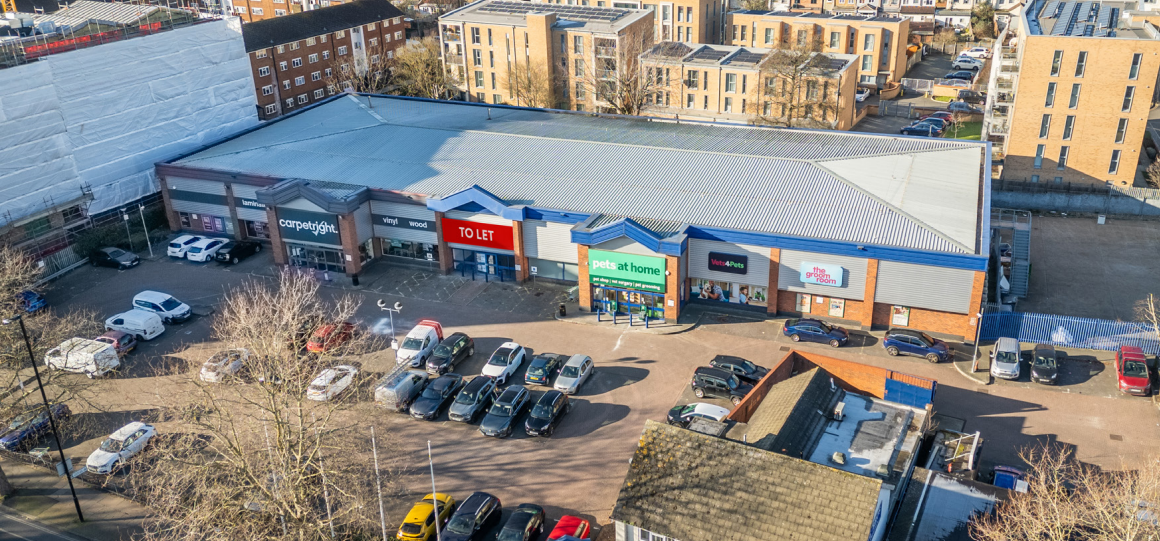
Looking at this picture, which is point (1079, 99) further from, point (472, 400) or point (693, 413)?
point (472, 400)

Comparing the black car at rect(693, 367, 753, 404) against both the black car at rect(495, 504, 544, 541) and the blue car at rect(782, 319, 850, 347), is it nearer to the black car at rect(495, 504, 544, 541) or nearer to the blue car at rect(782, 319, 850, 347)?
the blue car at rect(782, 319, 850, 347)

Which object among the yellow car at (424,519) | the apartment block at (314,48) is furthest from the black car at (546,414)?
the apartment block at (314,48)

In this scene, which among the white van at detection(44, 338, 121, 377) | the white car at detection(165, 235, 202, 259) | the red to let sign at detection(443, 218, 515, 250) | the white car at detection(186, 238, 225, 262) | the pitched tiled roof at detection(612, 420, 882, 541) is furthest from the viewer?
the white car at detection(165, 235, 202, 259)

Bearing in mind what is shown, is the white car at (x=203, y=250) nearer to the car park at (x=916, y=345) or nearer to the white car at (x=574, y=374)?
the white car at (x=574, y=374)

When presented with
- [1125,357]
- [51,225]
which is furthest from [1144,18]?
[51,225]

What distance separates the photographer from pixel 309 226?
5253cm

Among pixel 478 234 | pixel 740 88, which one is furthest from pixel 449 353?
pixel 740 88

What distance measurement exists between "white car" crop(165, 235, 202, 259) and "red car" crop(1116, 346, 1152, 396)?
5256 cm

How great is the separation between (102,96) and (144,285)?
14713mm

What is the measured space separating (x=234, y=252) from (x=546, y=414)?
27.7m

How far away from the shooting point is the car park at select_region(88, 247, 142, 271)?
5509cm

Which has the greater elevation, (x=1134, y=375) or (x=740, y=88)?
(x=740, y=88)

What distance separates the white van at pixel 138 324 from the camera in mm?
46344

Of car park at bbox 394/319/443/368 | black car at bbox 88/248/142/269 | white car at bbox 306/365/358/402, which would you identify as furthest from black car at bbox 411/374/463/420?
black car at bbox 88/248/142/269
